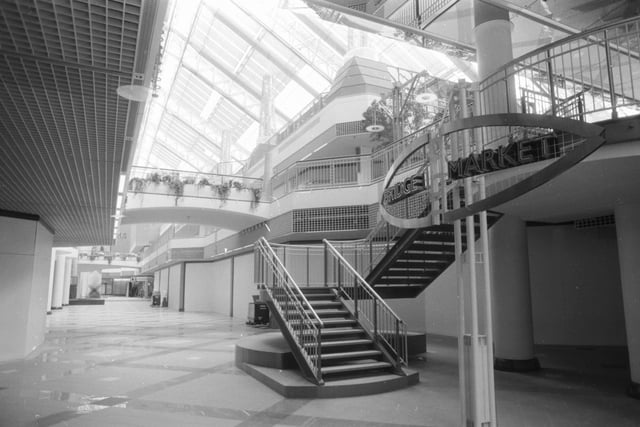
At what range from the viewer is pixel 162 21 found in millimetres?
2895

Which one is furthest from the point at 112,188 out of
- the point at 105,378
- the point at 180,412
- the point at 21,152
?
the point at 180,412

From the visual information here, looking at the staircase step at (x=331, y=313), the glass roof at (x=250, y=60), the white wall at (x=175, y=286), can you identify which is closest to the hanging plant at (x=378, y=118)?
the glass roof at (x=250, y=60)

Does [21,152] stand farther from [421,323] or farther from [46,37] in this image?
[421,323]

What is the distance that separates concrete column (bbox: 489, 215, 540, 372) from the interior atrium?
0.04 m

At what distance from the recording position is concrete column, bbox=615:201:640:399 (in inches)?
259

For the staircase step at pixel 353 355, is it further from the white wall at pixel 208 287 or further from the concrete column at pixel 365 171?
the white wall at pixel 208 287

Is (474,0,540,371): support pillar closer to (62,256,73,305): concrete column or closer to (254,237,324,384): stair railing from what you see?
(254,237,324,384): stair railing

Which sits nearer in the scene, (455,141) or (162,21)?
(162,21)

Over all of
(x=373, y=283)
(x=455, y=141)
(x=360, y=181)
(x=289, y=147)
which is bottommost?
(x=373, y=283)

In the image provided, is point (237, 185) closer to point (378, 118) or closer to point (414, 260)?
point (378, 118)

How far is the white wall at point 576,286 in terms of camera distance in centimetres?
1153

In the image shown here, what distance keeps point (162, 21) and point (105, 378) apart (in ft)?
22.9

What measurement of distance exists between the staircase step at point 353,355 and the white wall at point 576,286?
6.41 m

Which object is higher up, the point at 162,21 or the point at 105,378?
the point at 162,21
